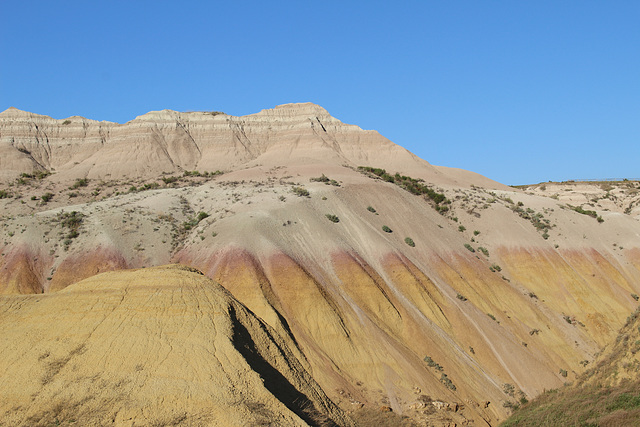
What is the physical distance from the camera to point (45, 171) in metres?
70.2

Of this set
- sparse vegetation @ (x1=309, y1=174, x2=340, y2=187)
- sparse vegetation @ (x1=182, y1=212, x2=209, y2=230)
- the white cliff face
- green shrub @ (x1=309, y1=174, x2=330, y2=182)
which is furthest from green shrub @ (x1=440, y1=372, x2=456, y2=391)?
the white cliff face

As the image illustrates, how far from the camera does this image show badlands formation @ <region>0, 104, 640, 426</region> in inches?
640

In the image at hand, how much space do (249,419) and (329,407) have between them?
5.79m

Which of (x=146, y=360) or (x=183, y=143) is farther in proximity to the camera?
(x=183, y=143)

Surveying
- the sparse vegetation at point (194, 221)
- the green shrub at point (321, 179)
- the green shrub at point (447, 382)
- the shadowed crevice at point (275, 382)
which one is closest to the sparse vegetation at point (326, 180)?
the green shrub at point (321, 179)

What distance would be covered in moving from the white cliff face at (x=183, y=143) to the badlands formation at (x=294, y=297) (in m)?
3.15

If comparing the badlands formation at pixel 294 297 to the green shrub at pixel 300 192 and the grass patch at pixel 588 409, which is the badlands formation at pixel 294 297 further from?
the grass patch at pixel 588 409

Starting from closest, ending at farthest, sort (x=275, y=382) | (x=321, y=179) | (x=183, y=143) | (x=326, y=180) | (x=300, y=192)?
1. (x=275, y=382)
2. (x=300, y=192)
3. (x=326, y=180)
4. (x=321, y=179)
5. (x=183, y=143)

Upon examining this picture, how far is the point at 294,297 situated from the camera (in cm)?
3048

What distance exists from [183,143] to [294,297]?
175ft

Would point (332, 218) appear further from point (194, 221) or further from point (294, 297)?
point (294, 297)

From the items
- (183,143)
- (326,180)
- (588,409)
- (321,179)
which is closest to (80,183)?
(183,143)

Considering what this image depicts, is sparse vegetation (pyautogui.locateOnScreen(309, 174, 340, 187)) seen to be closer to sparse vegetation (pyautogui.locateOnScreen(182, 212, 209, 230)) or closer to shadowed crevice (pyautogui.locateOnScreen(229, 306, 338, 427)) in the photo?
sparse vegetation (pyautogui.locateOnScreen(182, 212, 209, 230))

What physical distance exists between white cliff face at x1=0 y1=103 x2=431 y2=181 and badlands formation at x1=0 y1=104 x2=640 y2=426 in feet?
10.3
